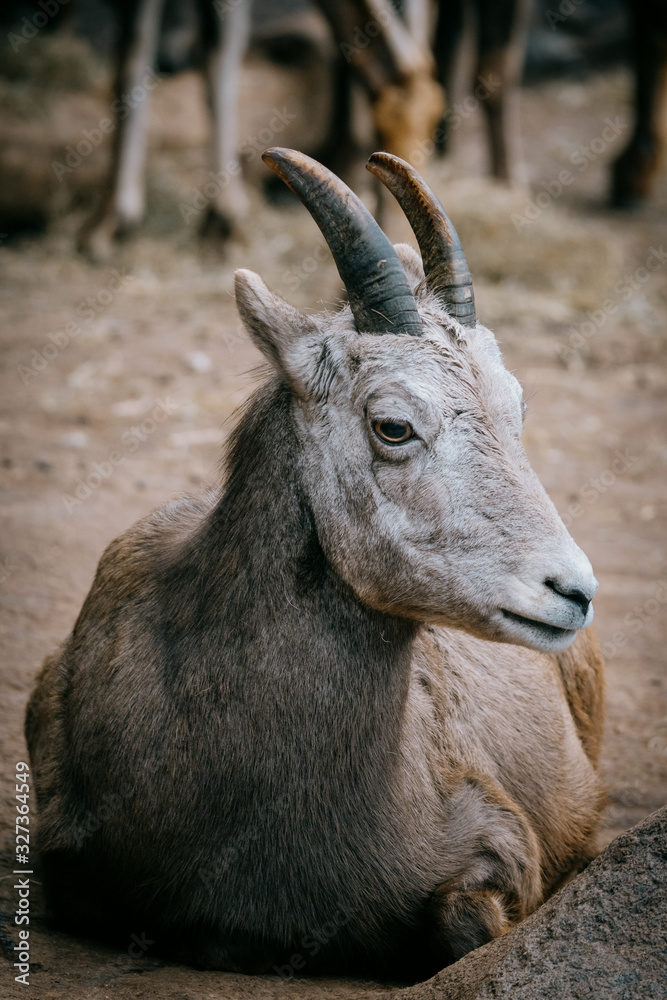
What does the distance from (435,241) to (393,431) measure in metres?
0.82

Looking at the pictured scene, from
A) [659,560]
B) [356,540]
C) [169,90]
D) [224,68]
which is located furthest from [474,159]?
[356,540]

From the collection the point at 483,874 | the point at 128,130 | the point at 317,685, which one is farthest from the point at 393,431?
the point at 128,130

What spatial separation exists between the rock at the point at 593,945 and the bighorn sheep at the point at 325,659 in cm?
39

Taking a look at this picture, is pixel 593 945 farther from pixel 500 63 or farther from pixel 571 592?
pixel 500 63

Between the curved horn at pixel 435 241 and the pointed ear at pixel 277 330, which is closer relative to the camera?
the pointed ear at pixel 277 330

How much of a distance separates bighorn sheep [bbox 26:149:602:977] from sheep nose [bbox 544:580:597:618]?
110mm

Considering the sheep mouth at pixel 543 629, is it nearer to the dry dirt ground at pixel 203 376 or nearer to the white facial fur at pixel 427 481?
the white facial fur at pixel 427 481

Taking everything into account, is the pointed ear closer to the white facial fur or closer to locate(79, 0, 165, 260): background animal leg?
the white facial fur

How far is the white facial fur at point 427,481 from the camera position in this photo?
2922mm

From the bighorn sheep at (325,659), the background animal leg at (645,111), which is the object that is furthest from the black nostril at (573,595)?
the background animal leg at (645,111)

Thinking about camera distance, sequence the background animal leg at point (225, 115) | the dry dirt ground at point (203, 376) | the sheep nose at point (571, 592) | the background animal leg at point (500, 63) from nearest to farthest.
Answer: the sheep nose at point (571, 592)
the dry dirt ground at point (203, 376)
the background animal leg at point (225, 115)
the background animal leg at point (500, 63)

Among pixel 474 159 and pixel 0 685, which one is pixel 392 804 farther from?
pixel 474 159

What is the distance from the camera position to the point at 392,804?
329 centimetres

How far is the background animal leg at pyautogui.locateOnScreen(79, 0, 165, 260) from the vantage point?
1121cm
